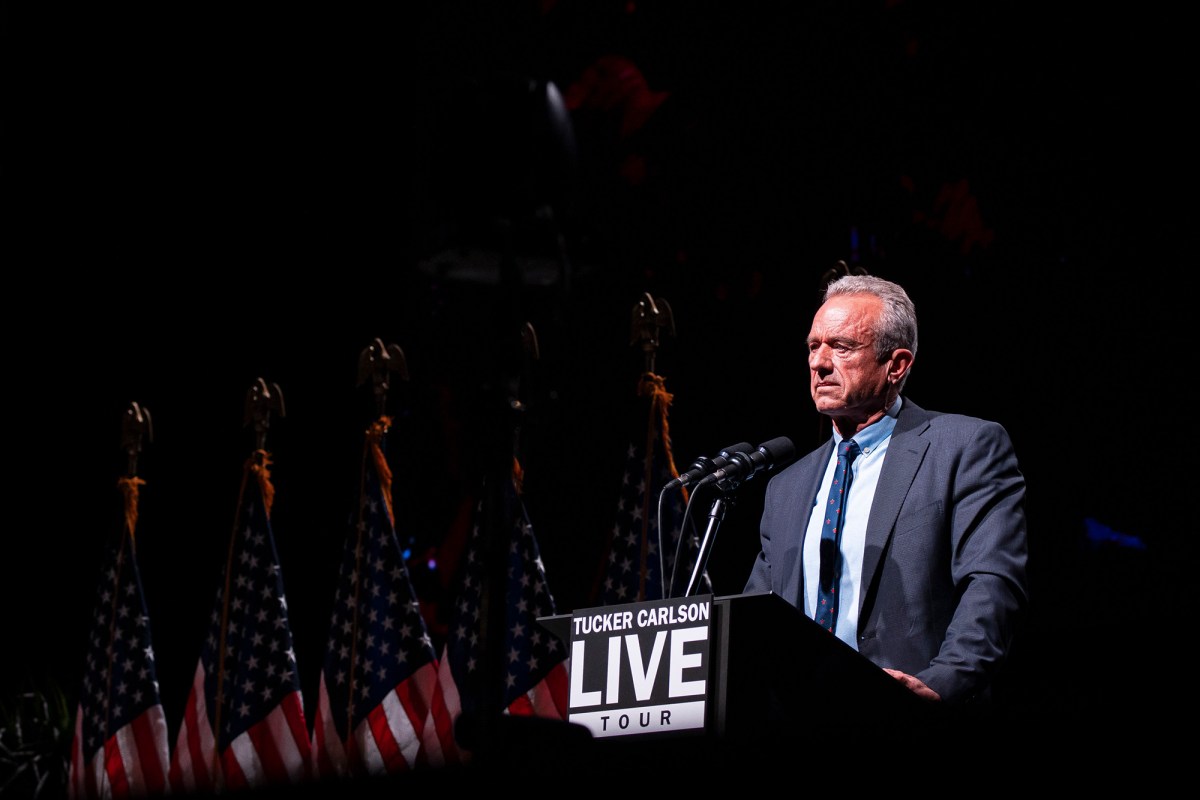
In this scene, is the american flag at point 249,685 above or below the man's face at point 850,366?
below

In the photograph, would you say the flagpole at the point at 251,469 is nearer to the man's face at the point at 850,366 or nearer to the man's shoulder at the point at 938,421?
the man's face at the point at 850,366

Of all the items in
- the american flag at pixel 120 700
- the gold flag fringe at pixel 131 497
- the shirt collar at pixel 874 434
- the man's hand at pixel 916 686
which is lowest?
the american flag at pixel 120 700

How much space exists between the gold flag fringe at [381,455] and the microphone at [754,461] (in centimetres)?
284

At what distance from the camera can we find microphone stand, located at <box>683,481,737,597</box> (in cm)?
245

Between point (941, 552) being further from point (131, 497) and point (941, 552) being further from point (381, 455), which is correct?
point (131, 497)

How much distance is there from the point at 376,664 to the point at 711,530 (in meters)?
2.88

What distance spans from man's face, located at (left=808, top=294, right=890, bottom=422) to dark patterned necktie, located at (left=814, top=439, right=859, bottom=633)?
3.9 inches

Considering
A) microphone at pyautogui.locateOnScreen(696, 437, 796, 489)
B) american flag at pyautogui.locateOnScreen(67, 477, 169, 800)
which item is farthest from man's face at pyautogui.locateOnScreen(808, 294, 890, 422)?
american flag at pyautogui.locateOnScreen(67, 477, 169, 800)

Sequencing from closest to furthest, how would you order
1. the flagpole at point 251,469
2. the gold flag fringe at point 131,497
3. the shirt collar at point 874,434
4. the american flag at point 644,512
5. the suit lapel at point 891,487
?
1. the suit lapel at point 891,487
2. the shirt collar at point 874,434
3. the american flag at point 644,512
4. the flagpole at point 251,469
5. the gold flag fringe at point 131,497

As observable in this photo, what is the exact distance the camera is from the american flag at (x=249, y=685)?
525cm

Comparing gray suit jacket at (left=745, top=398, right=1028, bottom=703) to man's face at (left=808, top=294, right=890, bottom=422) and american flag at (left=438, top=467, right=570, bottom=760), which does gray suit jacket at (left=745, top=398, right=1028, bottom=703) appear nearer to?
man's face at (left=808, top=294, right=890, bottom=422)

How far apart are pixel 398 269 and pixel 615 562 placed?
174cm

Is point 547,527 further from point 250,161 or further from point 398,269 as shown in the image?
point 250,161

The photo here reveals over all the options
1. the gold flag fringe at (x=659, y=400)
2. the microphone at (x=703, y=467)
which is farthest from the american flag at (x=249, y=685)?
the microphone at (x=703, y=467)
